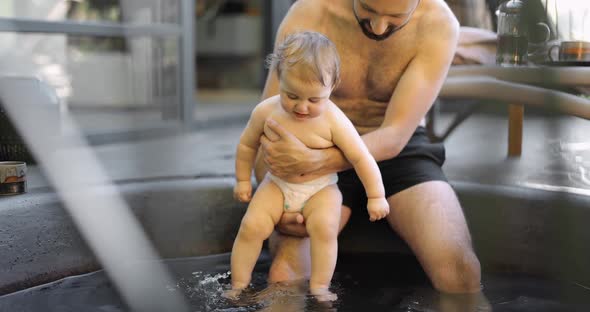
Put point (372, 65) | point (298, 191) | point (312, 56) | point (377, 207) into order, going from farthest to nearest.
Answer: point (372, 65), point (298, 191), point (377, 207), point (312, 56)

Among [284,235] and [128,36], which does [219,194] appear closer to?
[284,235]

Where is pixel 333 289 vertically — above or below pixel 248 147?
below

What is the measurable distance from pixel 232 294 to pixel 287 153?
17.0 inches

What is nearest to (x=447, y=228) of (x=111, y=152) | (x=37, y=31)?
(x=111, y=152)

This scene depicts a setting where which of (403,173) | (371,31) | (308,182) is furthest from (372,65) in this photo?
(308,182)

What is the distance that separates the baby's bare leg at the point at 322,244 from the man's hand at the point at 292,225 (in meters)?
0.04

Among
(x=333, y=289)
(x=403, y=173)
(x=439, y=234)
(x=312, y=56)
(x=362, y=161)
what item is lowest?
(x=333, y=289)

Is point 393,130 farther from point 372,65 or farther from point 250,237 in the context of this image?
point 250,237

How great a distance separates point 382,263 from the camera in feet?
7.90

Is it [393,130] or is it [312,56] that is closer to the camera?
[312,56]

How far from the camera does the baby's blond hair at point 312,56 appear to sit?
1.73m

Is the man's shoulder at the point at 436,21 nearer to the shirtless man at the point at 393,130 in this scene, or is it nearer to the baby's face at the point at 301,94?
the shirtless man at the point at 393,130

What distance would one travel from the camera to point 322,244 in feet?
6.31

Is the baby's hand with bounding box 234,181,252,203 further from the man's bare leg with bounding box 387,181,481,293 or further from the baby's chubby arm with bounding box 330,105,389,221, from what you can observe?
the man's bare leg with bounding box 387,181,481,293
